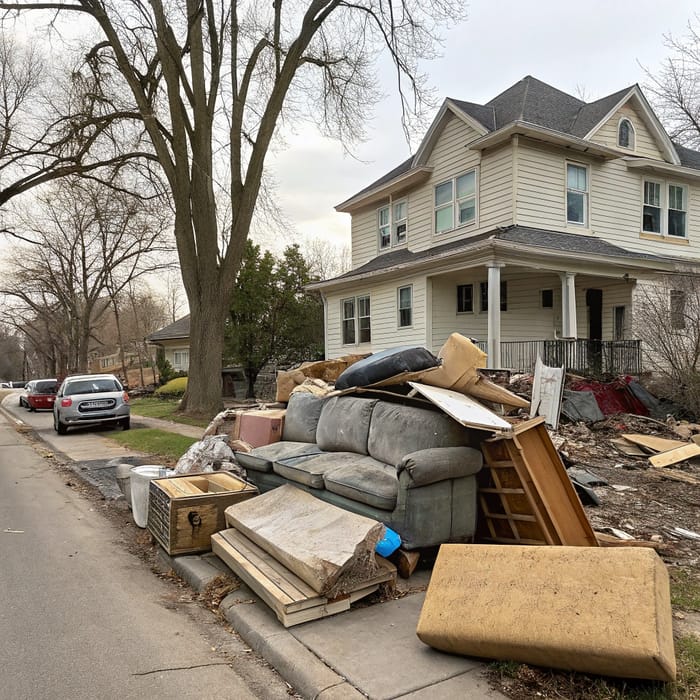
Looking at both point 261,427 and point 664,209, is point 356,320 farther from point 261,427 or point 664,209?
point 261,427

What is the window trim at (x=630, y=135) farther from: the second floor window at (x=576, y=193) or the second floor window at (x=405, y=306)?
the second floor window at (x=405, y=306)

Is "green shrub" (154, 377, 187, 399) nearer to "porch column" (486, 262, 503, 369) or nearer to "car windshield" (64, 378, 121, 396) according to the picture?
"car windshield" (64, 378, 121, 396)

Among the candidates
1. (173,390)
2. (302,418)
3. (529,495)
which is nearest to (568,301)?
(302,418)

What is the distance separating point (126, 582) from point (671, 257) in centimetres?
1760

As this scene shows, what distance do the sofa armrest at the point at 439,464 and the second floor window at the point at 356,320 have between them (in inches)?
539

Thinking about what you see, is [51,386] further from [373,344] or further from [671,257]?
[671,257]

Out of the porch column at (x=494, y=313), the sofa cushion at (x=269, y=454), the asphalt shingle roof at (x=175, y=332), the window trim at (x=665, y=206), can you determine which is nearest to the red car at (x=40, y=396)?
the asphalt shingle roof at (x=175, y=332)

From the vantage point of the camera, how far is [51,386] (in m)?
28.1

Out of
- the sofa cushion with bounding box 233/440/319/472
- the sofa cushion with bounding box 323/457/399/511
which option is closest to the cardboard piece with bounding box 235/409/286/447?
the sofa cushion with bounding box 233/440/319/472

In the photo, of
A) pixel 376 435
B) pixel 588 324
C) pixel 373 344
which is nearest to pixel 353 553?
pixel 376 435

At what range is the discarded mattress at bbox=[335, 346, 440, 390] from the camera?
5656mm

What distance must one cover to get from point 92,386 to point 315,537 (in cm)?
1400

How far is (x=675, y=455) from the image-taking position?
8.27 metres

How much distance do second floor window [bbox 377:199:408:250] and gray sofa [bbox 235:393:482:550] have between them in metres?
12.9
